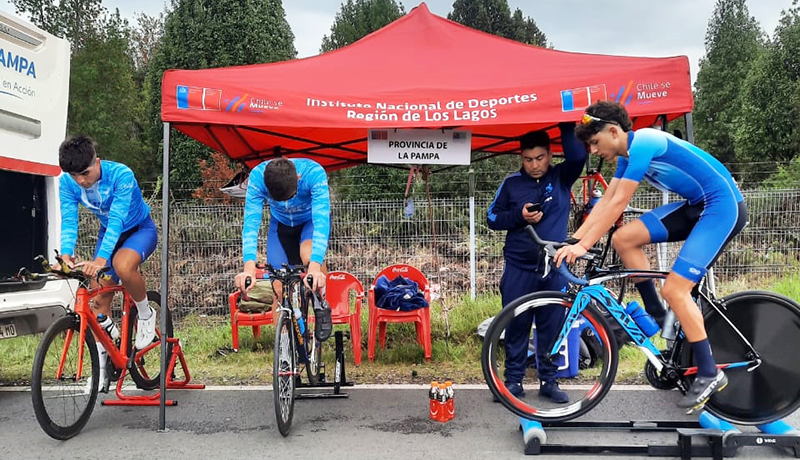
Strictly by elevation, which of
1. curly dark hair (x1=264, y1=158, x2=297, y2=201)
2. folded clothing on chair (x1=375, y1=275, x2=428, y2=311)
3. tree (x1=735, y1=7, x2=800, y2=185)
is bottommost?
folded clothing on chair (x1=375, y1=275, x2=428, y2=311)

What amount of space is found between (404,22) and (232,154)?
7.35 ft

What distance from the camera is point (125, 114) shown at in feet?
73.4

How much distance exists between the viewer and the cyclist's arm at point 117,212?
13.6ft

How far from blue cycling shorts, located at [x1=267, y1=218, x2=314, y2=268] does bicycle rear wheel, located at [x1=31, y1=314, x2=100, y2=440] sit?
4.68 ft

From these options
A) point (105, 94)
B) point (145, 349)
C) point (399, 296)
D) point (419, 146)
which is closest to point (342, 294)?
point (399, 296)

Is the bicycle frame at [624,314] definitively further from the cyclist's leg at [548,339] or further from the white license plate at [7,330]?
the white license plate at [7,330]

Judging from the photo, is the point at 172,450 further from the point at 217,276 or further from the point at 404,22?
the point at 217,276

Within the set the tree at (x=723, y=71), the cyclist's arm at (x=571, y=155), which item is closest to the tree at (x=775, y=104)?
the tree at (x=723, y=71)

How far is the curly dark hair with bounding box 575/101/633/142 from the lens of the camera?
3.46 m

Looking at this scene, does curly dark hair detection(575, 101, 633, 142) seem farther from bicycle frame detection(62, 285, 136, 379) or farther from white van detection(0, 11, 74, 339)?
white van detection(0, 11, 74, 339)

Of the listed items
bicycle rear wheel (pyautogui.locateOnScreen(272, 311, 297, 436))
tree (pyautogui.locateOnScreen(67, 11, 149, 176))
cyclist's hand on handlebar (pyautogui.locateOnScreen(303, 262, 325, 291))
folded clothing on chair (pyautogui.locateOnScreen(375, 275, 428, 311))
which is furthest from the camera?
tree (pyautogui.locateOnScreen(67, 11, 149, 176))

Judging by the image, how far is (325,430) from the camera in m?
4.11

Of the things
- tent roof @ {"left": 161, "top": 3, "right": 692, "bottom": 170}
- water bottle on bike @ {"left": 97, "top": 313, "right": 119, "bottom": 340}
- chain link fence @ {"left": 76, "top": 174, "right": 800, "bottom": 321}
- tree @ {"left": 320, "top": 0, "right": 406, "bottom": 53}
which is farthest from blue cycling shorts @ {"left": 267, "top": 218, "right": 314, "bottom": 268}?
tree @ {"left": 320, "top": 0, "right": 406, "bottom": 53}

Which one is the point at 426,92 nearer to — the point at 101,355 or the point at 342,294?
the point at 342,294
